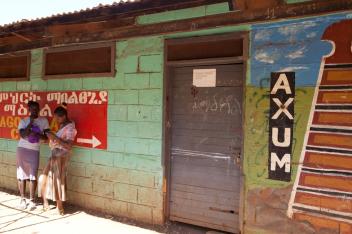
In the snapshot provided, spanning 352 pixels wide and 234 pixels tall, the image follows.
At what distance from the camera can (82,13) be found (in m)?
5.25

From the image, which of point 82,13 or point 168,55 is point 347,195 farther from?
point 82,13

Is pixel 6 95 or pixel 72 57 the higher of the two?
pixel 72 57

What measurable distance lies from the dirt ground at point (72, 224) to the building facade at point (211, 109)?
157mm

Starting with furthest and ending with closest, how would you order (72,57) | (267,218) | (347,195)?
(72,57) < (267,218) < (347,195)

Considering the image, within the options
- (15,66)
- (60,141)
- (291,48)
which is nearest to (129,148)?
(60,141)

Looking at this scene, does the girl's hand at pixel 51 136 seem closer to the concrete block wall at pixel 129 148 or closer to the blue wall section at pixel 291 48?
the concrete block wall at pixel 129 148

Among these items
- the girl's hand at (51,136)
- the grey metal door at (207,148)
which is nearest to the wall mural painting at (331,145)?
the grey metal door at (207,148)

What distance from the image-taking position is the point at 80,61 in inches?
248

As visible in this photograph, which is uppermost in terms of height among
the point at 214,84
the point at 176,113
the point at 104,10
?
the point at 104,10

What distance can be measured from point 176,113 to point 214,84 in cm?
75

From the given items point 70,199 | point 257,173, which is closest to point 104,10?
point 257,173

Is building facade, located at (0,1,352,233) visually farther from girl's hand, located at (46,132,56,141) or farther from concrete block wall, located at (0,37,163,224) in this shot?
girl's hand, located at (46,132,56,141)

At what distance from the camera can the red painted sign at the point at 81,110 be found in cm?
601

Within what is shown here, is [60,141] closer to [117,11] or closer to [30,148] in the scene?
[30,148]
